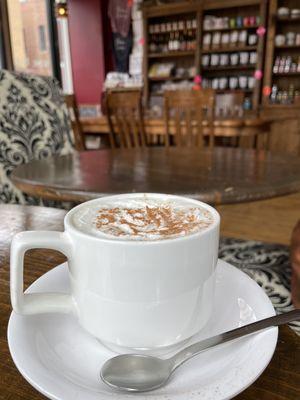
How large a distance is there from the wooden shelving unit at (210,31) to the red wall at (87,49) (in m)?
0.81

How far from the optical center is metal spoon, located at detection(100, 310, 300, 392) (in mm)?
288

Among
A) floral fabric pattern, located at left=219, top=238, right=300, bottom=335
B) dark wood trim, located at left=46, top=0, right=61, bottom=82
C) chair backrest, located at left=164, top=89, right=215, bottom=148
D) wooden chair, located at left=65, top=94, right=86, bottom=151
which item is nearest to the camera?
floral fabric pattern, located at left=219, top=238, right=300, bottom=335

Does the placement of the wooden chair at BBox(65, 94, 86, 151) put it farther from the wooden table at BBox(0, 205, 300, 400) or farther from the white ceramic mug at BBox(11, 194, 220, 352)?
the white ceramic mug at BBox(11, 194, 220, 352)

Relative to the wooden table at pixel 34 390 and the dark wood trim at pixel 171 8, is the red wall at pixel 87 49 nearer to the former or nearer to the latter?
the dark wood trim at pixel 171 8

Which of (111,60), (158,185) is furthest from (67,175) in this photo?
(111,60)

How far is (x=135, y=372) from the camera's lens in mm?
298

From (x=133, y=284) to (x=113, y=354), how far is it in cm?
8

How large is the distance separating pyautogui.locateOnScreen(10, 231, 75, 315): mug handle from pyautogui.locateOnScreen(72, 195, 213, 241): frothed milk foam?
0.02 meters

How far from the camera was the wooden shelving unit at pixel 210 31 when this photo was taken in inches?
154

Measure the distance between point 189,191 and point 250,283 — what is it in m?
0.39

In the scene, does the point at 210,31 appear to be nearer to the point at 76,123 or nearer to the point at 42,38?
the point at 42,38

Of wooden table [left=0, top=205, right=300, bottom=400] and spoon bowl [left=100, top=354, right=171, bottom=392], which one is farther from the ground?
spoon bowl [left=100, top=354, right=171, bottom=392]

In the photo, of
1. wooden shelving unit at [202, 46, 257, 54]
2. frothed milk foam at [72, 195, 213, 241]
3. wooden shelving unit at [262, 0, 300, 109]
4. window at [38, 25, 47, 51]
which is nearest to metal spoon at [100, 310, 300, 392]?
frothed milk foam at [72, 195, 213, 241]

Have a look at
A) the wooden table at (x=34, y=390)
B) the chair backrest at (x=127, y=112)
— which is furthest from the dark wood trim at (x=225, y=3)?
the wooden table at (x=34, y=390)
